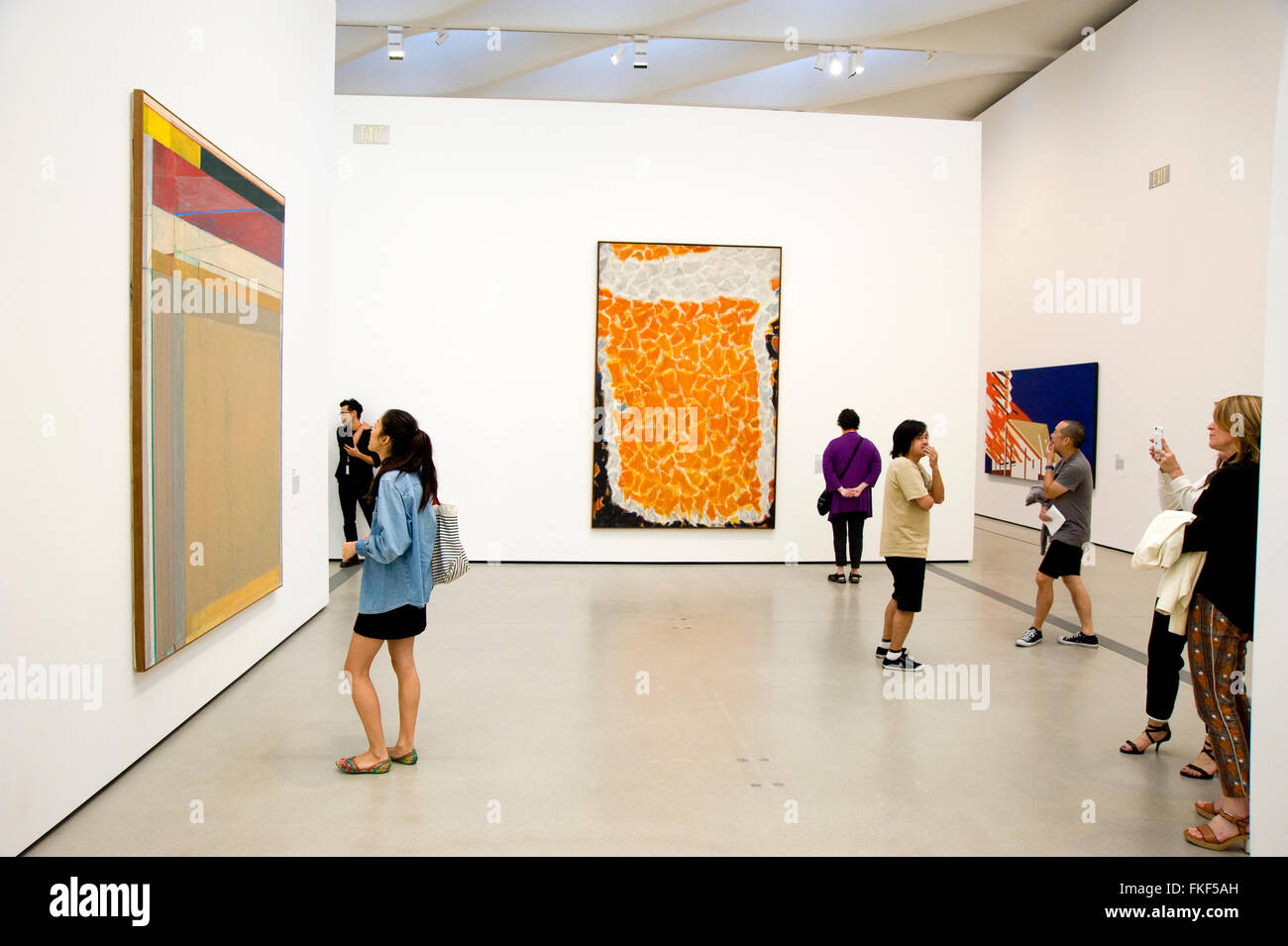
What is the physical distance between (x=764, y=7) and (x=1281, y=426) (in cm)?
926

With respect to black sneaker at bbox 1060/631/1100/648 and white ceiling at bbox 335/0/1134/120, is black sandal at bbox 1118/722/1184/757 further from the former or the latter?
white ceiling at bbox 335/0/1134/120

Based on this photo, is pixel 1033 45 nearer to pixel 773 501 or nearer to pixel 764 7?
pixel 764 7

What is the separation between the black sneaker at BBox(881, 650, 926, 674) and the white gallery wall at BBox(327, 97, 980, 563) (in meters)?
4.21

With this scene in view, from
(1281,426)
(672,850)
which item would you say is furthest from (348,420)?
(1281,426)

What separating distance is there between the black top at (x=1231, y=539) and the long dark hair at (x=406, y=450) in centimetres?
317

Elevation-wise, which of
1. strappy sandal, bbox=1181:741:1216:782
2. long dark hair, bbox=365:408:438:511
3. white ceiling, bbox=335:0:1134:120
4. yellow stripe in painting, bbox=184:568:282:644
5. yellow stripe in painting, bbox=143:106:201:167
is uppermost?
white ceiling, bbox=335:0:1134:120

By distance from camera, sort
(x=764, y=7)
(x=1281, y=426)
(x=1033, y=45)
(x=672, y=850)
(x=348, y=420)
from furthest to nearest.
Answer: (x=1033, y=45) < (x=764, y=7) < (x=348, y=420) < (x=672, y=850) < (x=1281, y=426)

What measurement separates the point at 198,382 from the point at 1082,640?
609 cm

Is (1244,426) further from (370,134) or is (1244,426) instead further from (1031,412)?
(1031,412)

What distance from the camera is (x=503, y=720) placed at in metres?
5.01

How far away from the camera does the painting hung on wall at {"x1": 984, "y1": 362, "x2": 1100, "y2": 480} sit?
39.8 ft

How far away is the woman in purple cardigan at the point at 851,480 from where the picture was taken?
8961 mm

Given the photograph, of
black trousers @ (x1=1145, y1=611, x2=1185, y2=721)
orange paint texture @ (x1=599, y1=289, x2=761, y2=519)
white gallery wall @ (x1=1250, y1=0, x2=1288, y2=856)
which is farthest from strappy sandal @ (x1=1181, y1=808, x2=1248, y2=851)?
orange paint texture @ (x1=599, y1=289, x2=761, y2=519)

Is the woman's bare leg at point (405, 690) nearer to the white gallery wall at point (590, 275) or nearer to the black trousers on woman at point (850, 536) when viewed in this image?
the white gallery wall at point (590, 275)
